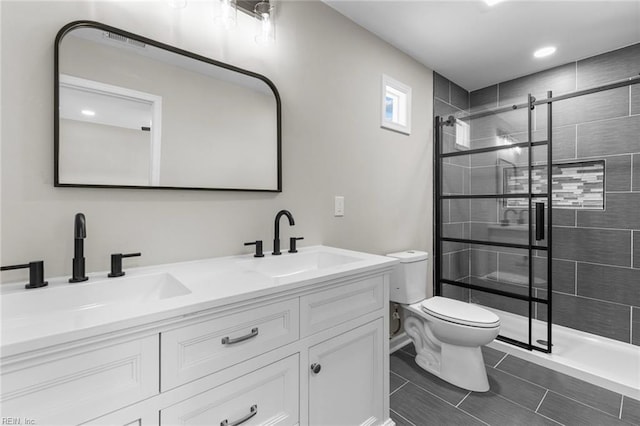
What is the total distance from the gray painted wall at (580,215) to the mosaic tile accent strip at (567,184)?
5 centimetres

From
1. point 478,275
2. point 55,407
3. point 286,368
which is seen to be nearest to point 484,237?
point 478,275

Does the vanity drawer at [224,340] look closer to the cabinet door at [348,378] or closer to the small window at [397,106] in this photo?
the cabinet door at [348,378]

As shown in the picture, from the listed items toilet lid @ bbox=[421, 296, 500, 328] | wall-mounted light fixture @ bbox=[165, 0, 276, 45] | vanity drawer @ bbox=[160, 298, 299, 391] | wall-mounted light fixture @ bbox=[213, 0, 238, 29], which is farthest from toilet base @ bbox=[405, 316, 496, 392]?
wall-mounted light fixture @ bbox=[213, 0, 238, 29]

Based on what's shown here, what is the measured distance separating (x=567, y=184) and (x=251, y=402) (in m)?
3.05

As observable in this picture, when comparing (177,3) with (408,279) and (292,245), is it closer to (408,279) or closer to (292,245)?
(292,245)

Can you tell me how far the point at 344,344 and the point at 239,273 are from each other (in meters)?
0.55

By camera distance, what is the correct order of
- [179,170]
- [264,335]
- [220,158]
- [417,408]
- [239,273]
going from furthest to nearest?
[417,408]
[220,158]
[179,170]
[239,273]
[264,335]

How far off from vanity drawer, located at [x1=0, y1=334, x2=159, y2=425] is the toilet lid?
1714 millimetres

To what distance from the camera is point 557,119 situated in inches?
103

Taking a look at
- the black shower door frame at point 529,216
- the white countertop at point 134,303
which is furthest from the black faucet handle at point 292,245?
the black shower door frame at point 529,216

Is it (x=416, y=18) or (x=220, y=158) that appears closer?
(x=220, y=158)

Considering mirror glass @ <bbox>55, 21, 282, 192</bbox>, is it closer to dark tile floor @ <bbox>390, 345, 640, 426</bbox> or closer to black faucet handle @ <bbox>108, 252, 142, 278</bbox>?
black faucet handle @ <bbox>108, 252, 142, 278</bbox>

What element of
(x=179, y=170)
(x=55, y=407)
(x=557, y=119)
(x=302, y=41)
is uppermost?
(x=302, y=41)

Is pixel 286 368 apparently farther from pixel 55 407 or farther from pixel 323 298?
pixel 55 407
